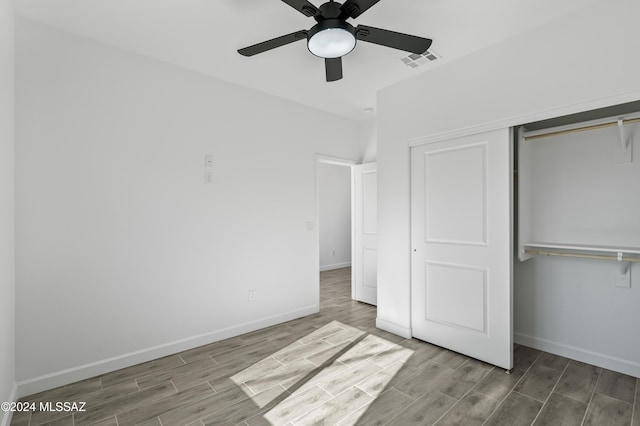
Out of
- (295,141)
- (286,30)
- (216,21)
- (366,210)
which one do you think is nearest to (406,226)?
(366,210)

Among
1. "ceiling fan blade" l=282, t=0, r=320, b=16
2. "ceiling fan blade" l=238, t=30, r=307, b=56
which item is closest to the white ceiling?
"ceiling fan blade" l=238, t=30, r=307, b=56

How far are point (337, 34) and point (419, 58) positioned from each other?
1.40 meters

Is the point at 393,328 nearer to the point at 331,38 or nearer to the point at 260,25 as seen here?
the point at 331,38

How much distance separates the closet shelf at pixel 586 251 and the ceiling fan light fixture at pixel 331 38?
2526mm

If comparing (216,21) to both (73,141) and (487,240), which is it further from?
(487,240)

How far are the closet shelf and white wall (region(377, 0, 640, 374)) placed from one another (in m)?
A: 0.27

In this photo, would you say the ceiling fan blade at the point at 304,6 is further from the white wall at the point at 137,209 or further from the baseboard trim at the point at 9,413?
the baseboard trim at the point at 9,413

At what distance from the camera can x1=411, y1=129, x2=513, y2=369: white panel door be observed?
2664 mm

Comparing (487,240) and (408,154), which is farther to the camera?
(408,154)

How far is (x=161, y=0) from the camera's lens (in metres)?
2.16

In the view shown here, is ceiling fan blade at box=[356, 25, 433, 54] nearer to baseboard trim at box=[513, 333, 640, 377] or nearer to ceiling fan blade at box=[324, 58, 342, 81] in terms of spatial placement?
ceiling fan blade at box=[324, 58, 342, 81]

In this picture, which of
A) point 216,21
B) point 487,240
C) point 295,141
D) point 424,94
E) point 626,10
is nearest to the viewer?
point 626,10

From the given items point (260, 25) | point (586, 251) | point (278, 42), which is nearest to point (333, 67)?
point (278, 42)

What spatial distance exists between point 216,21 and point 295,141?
72.3 inches
